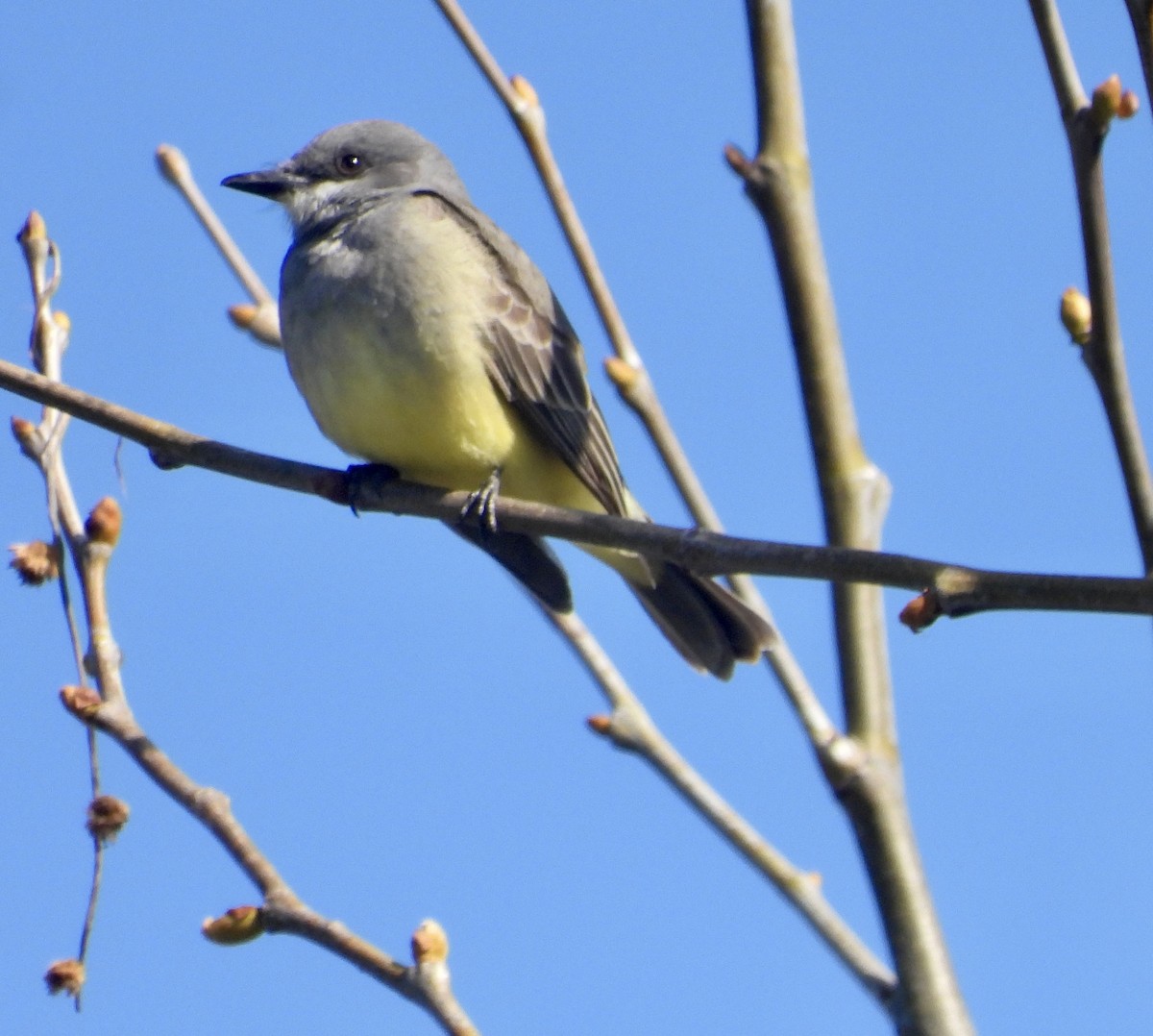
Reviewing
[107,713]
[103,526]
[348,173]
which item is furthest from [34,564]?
[348,173]

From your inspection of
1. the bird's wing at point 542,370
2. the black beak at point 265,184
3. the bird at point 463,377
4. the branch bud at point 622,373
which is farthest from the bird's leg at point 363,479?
the black beak at point 265,184

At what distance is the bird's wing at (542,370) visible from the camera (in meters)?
5.33

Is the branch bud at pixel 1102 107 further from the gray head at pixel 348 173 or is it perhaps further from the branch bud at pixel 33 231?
the gray head at pixel 348 173

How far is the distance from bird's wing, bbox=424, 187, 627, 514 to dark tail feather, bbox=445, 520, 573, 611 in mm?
285

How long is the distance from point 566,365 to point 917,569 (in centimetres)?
304

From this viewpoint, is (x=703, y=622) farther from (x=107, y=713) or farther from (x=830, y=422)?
(x=107, y=713)

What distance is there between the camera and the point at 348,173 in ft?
20.9

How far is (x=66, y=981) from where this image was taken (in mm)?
3010

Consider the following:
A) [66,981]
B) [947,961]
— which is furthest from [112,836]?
[947,961]

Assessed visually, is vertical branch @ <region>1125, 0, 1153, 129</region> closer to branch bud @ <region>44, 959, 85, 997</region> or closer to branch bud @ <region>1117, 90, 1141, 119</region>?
branch bud @ <region>1117, 90, 1141, 119</region>

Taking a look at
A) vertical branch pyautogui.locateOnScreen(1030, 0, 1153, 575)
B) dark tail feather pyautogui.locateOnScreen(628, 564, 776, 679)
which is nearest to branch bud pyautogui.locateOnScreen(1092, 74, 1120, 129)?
vertical branch pyautogui.locateOnScreen(1030, 0, 1153, 575)

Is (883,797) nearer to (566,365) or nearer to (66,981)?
(66,981)

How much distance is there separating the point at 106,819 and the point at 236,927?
1.11ft

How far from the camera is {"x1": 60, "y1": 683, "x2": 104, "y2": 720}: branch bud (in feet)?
10.1
